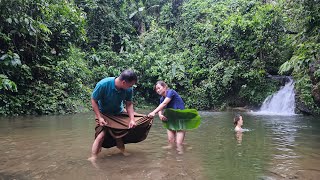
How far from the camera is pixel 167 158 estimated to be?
5.22 meters

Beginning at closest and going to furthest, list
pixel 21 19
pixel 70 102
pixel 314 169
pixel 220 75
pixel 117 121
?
pixel 314 169 → pixel 117 121 → pixel 21 19 → pixel 70 102 → pixel 220 75

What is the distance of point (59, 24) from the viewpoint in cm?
1471

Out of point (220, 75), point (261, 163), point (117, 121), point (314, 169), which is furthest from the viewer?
point (220, 75)

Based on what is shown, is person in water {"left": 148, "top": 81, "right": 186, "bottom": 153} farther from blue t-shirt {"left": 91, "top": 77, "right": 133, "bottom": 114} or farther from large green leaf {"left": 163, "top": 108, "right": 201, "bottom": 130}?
blue t-shirt {"left": 91, "top": 77, "right": 133, "bottom": 114}

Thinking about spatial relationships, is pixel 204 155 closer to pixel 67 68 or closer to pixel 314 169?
pixel 314 169

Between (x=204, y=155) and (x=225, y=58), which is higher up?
(x=225, y=58)

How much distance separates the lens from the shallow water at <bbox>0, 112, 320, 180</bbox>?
4.17 metres

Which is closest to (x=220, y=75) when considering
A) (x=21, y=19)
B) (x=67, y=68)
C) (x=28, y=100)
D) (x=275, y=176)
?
(x=67, y=68)

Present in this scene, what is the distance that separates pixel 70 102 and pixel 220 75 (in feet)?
31.3

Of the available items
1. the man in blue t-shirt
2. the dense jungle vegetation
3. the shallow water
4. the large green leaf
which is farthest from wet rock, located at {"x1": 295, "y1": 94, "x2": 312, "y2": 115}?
the man in blue t-shirt

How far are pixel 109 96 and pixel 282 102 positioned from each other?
14.4m

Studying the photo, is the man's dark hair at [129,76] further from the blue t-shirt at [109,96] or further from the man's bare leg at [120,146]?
the man's bare leg at [120,146]

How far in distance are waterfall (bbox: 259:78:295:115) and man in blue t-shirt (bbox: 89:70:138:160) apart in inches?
514

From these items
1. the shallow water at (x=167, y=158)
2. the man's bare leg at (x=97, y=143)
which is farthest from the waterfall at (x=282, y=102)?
the man's bare leg at (x=97, y=143)
